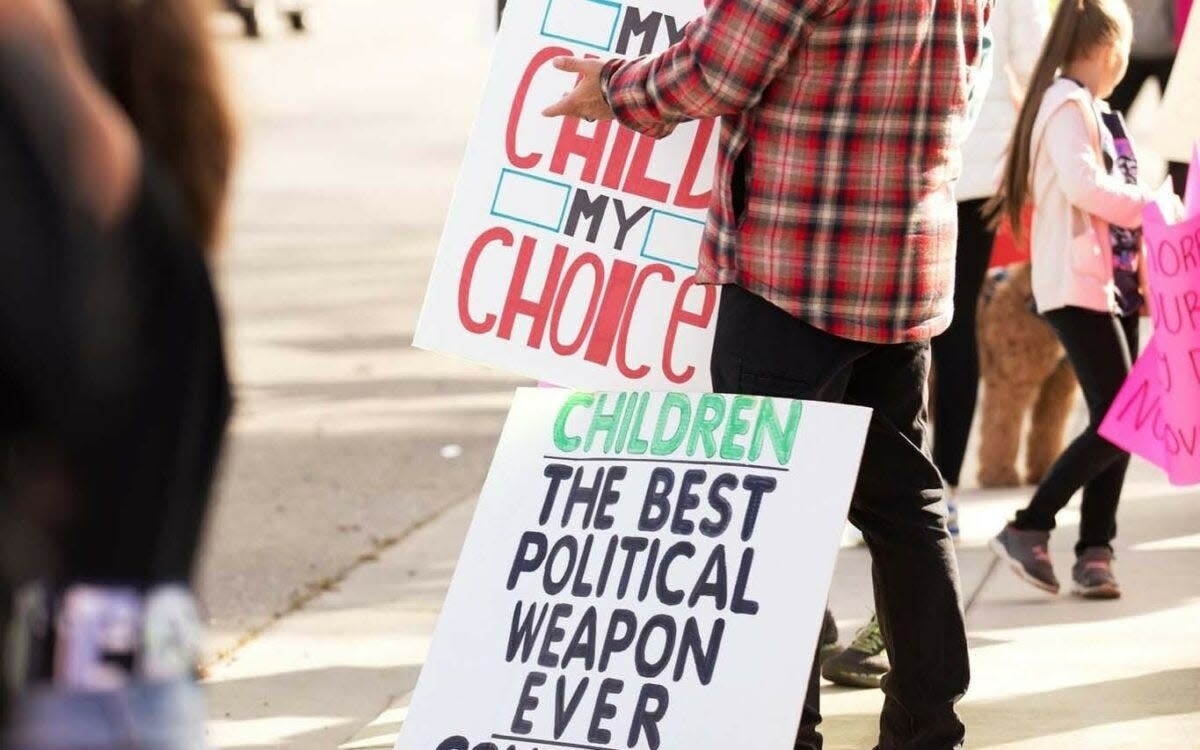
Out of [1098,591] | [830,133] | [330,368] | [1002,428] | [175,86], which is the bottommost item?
[330,368]

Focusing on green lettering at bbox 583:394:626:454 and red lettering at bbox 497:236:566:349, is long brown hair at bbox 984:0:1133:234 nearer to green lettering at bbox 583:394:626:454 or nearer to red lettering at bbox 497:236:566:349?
red lettering at bbox 497:236:566:349

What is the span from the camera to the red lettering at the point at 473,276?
4.37m

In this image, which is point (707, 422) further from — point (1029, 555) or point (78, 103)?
point (78, 103)

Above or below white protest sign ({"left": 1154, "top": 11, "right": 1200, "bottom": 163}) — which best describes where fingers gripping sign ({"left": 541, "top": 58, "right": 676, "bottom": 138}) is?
above

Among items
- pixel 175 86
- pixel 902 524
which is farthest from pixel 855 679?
pixel 175 86

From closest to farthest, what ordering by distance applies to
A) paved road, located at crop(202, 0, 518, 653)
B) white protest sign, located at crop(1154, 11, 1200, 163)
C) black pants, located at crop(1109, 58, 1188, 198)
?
white protest sign, located at crop(1154, 11, 1200, 163), paved road, located at crop(202, 0, 518, 653), black pants, located at crop(1109, 58, 1188, 198)

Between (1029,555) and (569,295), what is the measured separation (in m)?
1.61

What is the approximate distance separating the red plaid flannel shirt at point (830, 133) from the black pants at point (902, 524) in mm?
125

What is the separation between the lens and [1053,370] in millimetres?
6699

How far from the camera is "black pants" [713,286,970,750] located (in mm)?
3781

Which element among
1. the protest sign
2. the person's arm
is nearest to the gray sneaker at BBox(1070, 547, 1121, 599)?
the protest sign

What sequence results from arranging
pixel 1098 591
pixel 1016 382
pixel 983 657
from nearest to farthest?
pixel 983 657 < pixel 1098 591 < pixel 1016 382

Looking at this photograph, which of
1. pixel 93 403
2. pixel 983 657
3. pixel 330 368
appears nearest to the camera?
pixel 93 403

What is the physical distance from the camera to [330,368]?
900cm
